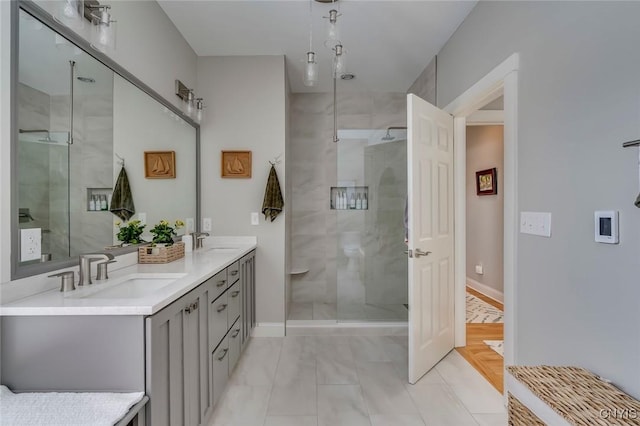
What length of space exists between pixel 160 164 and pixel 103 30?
1061 mm

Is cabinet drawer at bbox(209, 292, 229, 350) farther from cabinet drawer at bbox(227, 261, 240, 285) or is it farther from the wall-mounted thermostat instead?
the wall-mounted thermostat

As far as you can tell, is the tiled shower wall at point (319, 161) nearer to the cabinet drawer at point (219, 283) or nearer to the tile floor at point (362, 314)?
the tile floor at point (362, 314)

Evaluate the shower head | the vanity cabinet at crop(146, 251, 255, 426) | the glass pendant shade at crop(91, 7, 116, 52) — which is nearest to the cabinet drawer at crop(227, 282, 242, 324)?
the vanity cabinet at crop(146, 251, 255, 426)

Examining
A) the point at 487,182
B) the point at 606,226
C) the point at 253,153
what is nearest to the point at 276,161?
the point at 253,153

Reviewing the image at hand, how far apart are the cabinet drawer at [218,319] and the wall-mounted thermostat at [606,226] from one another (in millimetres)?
1929

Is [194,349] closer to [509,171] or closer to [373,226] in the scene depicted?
[509,171]

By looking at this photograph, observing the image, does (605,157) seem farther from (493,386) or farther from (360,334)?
(360,334)

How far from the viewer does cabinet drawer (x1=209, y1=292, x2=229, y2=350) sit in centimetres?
178

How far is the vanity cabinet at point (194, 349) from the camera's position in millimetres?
1182

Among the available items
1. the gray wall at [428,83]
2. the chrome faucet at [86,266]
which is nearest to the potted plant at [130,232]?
the chrome faucet at [86,266]

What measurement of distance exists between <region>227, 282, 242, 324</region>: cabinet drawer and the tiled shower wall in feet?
5.47

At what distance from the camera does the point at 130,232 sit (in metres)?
2.01

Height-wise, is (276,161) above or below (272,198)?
above

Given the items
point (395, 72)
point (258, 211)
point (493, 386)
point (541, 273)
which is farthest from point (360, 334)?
point (395, 72)
